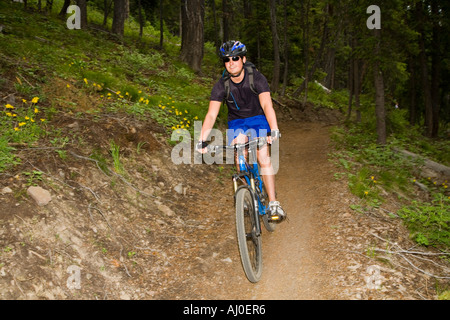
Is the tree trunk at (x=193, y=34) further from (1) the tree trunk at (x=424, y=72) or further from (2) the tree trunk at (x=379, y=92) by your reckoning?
(1) the tree trunk at (x=424, y=72)

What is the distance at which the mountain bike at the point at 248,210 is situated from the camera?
14.5ft

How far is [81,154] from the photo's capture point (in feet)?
19.9

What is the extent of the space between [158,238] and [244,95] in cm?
286

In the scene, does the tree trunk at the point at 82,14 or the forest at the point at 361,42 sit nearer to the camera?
the forest at the point at 361,42

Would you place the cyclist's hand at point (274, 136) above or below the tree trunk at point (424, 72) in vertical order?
below

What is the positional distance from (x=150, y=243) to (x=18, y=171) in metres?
2.32

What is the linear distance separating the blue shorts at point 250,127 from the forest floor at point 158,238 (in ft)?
6.70

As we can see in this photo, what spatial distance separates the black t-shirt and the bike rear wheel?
1.29 metres

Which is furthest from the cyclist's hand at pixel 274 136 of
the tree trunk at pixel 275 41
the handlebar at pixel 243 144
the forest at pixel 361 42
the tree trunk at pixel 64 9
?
the tree trunk at pixel 64 9

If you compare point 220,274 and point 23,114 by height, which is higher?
point 23,114
